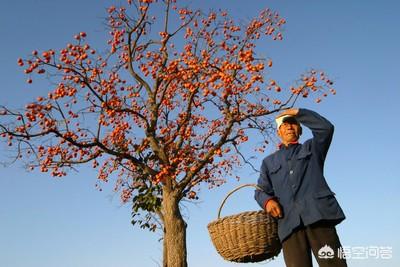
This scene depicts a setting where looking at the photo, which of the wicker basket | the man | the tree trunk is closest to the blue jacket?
the man

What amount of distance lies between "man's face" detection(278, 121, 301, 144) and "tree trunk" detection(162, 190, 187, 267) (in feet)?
17.4

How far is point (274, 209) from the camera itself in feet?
12.2

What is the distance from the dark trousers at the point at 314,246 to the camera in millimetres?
3303

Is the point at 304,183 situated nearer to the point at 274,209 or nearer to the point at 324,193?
the point at 324,193

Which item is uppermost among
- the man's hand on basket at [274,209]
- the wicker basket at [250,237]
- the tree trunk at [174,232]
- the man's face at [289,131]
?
the tree trunk at [174,232]

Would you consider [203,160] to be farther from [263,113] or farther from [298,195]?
[298,195]

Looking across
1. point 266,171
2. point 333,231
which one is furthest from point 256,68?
point 333,231

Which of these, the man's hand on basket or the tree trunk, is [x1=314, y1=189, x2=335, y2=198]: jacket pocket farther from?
the tree trunk

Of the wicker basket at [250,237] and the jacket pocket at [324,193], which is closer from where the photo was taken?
the jacket pocket at [324,193]

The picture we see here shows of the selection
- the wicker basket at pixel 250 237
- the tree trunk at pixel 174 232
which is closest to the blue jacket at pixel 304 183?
the wicker basket at pixel 250 237

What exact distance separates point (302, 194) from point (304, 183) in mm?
104

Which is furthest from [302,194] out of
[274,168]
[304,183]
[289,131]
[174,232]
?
[174,232]

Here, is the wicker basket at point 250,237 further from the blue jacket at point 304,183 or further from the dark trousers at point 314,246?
the dark trousers at point 314,246

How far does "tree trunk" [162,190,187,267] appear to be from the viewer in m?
8.65
